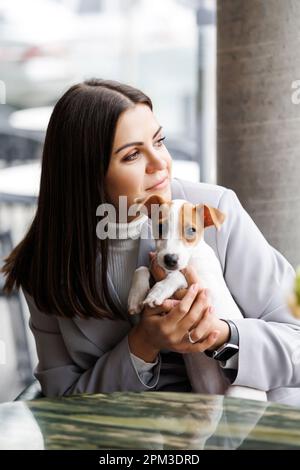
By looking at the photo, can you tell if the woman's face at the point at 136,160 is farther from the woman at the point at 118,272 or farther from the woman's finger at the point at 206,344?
the woman's finger at the point at 206,344

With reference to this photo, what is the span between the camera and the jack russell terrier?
1.16m

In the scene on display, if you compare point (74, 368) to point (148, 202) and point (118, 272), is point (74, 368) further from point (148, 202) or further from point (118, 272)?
point (148, 202)

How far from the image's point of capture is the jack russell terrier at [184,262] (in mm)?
1157

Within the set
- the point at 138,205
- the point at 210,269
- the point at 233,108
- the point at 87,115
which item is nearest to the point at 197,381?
the point at 210,269

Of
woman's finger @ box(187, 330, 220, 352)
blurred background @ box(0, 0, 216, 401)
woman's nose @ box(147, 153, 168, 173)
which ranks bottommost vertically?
woman's finger @ box(187, 330, 220, 352)

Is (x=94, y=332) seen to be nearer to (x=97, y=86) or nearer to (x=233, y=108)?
(x=97, y=86)

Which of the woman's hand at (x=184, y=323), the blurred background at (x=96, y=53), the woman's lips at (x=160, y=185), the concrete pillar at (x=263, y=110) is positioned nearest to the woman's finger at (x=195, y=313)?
the woman's hand at (x=184, y=323)

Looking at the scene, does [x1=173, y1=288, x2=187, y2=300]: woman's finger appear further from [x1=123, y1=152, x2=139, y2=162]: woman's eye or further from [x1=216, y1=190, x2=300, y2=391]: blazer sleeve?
[x1=123, y1=152, x2=139, y2=162]: woman's eye

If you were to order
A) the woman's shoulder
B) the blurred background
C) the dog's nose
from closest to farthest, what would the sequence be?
the dog's nose → the woman's shoulder → the blurred background

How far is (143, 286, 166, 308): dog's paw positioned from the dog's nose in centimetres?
6

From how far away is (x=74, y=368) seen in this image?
1396 mm

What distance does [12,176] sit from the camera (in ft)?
10.2

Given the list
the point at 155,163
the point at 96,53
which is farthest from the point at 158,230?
the point at 96,53

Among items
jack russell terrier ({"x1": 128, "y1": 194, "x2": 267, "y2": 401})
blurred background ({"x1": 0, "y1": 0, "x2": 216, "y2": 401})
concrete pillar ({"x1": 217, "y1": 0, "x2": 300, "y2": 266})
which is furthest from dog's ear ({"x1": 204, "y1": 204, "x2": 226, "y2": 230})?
blurred background ({"x1": 0, "y1": 0, "x2": 216, "y2": 401})
